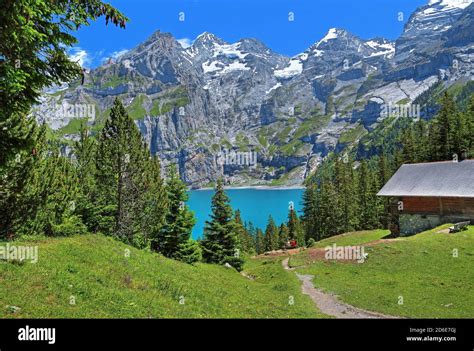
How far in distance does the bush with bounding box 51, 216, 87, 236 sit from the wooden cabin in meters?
43.7

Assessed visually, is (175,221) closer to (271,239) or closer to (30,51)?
(30,51)

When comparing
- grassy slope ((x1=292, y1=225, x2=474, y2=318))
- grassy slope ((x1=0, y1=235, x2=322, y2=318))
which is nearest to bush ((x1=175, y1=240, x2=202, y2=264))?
grassy slope ((x1=292, y1=225, x2=474, y2=318))

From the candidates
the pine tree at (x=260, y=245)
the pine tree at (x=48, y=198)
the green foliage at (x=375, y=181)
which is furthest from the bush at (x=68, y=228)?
the pine tree at (x=260, y=245)

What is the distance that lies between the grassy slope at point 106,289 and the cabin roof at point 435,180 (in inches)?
1363

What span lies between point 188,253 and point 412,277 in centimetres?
2071

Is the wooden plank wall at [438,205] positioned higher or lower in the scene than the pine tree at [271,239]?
higher

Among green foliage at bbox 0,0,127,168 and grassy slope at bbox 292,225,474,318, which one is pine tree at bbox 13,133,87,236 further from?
grassy slope at bbox 292,225,474,318

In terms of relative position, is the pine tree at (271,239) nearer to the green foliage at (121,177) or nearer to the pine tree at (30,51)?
the green foliage at (121,177)

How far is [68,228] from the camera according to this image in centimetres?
2798

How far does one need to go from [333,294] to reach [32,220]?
75.0 ft

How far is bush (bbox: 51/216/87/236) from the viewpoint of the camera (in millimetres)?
25688

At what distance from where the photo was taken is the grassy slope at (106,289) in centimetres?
1205
